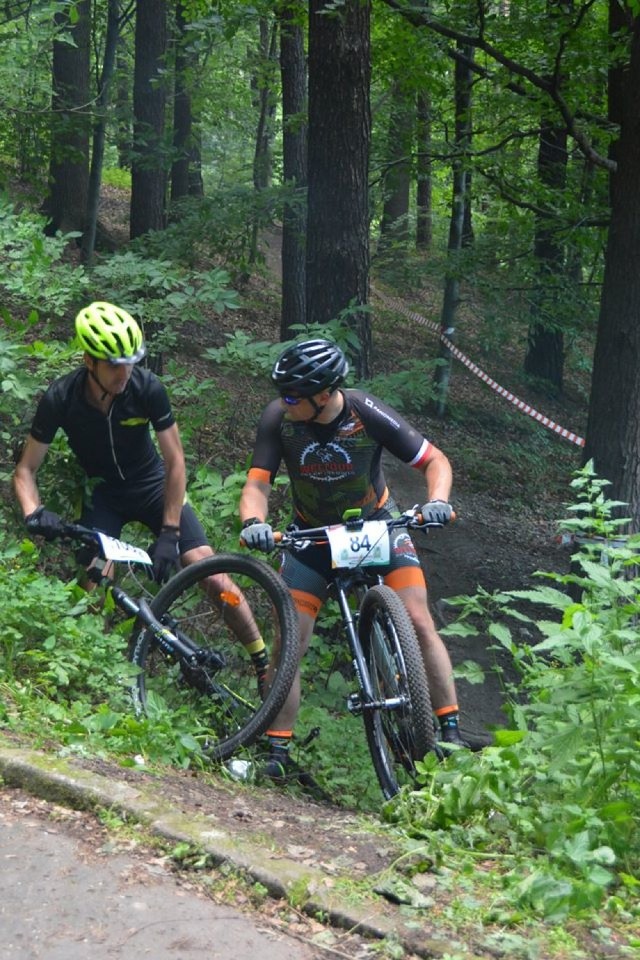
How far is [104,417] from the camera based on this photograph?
224 inches

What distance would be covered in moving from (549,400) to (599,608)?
1431 cm

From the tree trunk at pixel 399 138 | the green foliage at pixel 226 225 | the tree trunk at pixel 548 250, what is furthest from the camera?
the tree trunk at pixel 399 138

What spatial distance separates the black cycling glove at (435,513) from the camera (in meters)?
5.22

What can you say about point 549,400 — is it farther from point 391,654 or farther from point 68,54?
point 391,654

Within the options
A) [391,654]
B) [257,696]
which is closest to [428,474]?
[391,654]

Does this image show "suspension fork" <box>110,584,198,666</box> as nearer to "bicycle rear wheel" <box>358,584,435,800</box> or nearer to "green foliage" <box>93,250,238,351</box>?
"bicycle rear wheel" <box>358,584,435,800</box>

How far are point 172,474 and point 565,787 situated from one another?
2754 millimetres

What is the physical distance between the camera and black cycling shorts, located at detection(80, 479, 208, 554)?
19.7 ft

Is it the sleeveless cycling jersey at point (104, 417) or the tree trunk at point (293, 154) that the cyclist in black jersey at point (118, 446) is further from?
the tree trunk at point (293, 154)

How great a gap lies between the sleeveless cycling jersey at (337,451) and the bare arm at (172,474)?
1.45ft

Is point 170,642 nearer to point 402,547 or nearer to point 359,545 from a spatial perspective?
point 359,545

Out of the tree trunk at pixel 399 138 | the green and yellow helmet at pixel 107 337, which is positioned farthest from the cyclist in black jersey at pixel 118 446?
the tree trunk at pixel 399 138

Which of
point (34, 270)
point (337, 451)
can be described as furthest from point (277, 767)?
point (34, 270)

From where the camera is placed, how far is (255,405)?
39.2 ft
